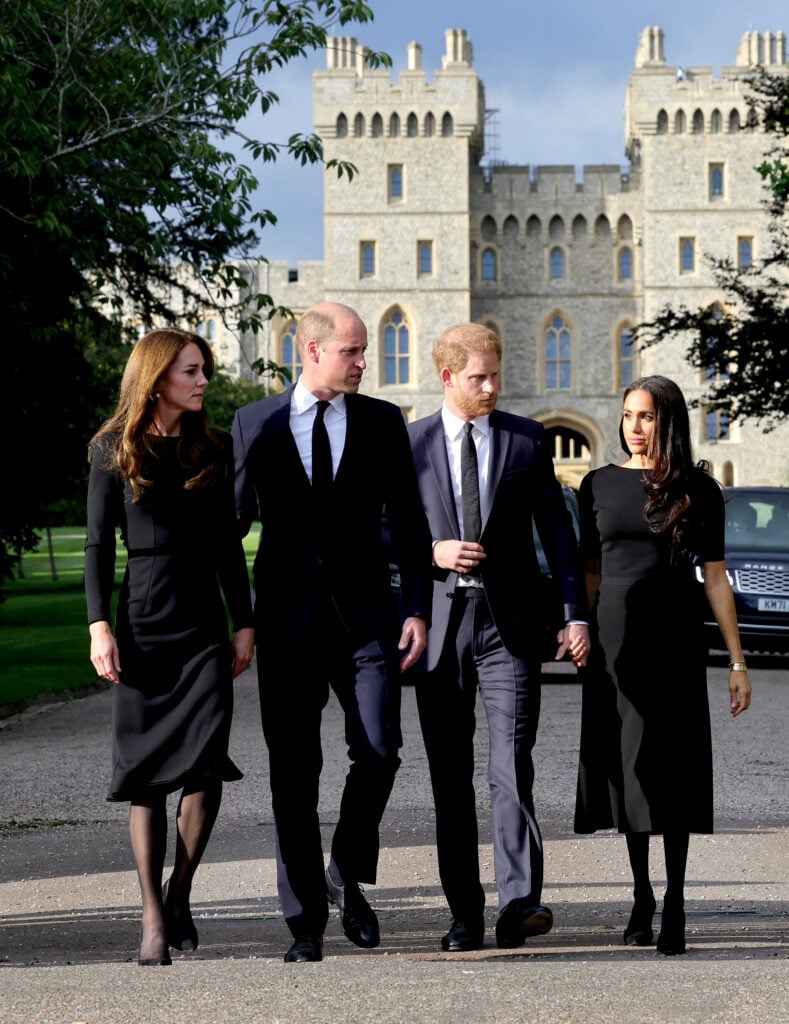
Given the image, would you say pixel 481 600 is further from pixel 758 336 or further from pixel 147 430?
pixel 758 336

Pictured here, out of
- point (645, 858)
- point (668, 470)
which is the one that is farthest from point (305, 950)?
point (668, 470)

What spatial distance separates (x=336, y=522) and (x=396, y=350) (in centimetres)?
6070

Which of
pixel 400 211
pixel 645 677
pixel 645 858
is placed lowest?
pixel 645 858

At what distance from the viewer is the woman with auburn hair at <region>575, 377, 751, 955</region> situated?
4906 mm

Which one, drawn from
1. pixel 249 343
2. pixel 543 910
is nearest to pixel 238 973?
pixel 543 910

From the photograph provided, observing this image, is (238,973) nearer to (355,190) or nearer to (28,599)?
(28,599)

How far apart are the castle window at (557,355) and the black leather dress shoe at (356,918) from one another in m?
62.2

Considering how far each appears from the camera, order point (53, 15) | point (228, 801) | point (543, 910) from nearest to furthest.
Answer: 1. point (543, 910)
2. point (228, 801)
3. point (53, 15)

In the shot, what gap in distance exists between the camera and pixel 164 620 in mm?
4531

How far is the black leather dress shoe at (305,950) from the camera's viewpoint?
4418 mm

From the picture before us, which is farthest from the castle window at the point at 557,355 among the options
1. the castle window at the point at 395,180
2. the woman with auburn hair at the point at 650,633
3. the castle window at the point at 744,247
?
the woman with auburn hair at the point at 650,633

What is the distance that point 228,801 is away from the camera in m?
8.16

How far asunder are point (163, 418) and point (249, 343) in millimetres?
79760

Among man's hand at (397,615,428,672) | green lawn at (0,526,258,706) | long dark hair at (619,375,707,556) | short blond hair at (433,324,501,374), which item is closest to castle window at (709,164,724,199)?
green lawn at (0,526,258,706)
